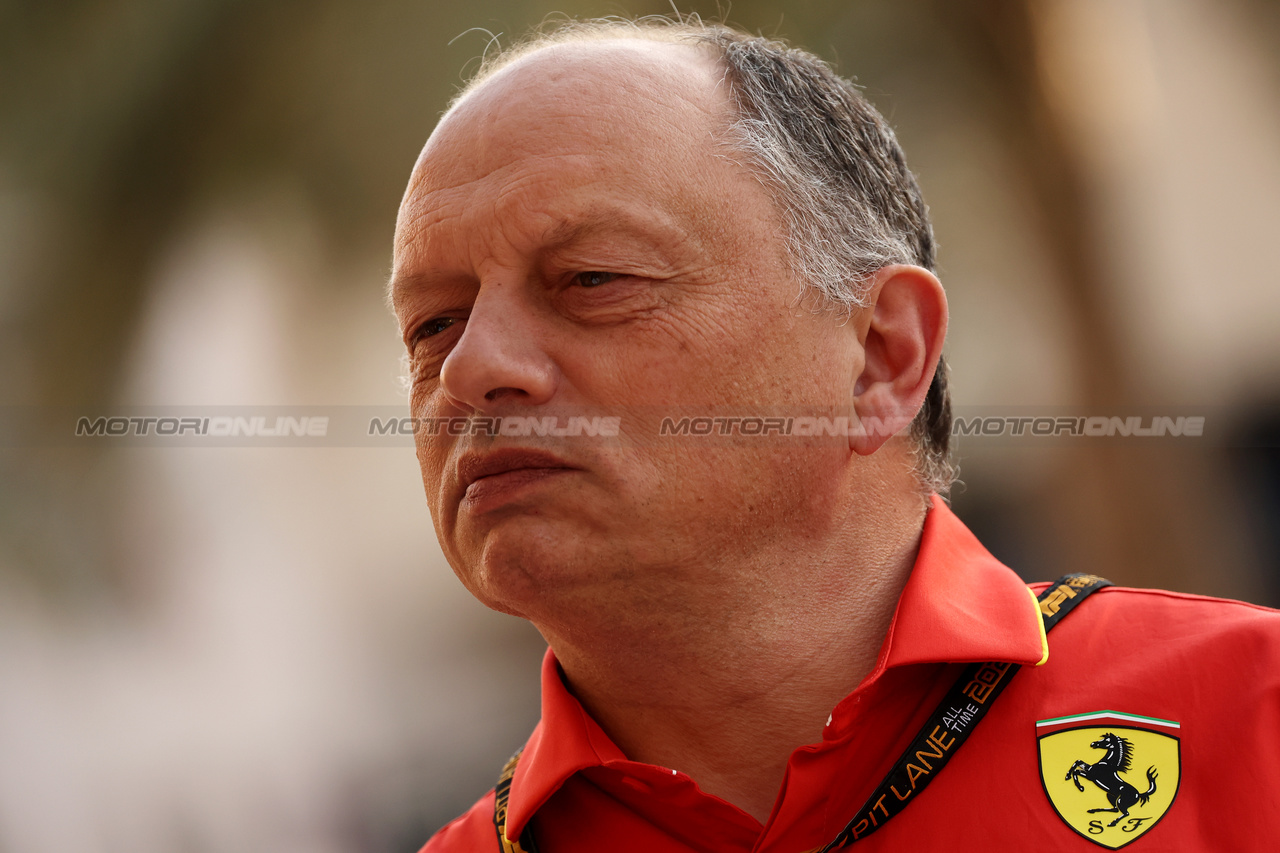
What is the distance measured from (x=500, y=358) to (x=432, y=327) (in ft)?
1.09

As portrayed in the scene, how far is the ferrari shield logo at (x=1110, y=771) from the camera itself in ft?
3.60

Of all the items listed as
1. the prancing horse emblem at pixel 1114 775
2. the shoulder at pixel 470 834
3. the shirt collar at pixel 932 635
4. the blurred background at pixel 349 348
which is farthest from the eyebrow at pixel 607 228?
the blurred background at pixel 349 348

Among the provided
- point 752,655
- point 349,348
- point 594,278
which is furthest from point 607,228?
point 349,348

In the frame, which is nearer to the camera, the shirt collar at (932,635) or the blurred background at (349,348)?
the shirt collar at (932,635)

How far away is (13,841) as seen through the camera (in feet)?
10.5

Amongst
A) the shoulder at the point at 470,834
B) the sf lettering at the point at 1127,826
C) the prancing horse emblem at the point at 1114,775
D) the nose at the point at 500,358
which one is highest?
the nose at the point at 500,358

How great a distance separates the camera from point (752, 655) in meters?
1.27

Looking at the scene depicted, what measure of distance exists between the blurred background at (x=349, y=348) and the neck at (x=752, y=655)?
2780 mm

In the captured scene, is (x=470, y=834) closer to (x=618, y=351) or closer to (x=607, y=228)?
(x=618, y=351)
